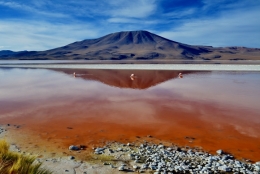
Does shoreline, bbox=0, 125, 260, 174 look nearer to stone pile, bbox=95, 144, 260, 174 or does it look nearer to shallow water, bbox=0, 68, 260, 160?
stone pile, bbox=95, 144, 260, 174

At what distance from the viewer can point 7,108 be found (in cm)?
1141

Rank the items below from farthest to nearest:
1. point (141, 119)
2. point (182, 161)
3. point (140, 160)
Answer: point (141, 119) → point (140, 160) → point (182, 161)

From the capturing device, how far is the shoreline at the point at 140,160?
17.8 ft

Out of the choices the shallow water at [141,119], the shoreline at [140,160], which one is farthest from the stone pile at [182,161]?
the shallow water at [141,119]

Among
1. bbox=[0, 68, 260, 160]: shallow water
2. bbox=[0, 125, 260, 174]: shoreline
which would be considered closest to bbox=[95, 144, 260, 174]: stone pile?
bbox=[0, 125, 260, 174]: shoreline

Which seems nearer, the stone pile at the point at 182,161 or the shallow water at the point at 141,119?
the stone pile at the point at 182,161

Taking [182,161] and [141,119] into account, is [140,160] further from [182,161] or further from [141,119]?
[141,119]

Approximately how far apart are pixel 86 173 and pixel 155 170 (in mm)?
1664

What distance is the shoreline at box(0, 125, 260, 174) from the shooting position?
17.8ft

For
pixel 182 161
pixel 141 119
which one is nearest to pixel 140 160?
pixel 182 161

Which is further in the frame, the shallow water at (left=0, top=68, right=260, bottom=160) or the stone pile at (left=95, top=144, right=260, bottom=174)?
the shallow water at (left=0, top=68, right=260, bottom=160)

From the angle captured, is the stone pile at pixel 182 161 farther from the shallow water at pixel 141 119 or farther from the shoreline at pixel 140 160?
the shallow water at pixel 141 119

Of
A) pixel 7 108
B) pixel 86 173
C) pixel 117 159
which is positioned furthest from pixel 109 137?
pixel 7 108

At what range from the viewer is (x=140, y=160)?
19.2ft
